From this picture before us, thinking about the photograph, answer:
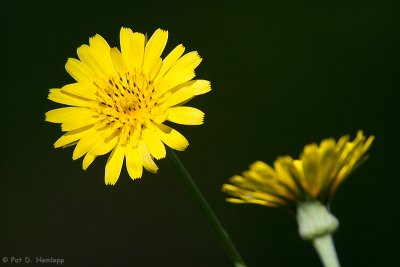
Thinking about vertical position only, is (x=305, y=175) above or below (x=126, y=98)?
below

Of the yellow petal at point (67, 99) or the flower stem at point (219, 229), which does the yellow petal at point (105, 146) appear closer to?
the yellow petal at point (67, 99)

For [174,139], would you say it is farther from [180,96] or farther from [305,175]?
[305,175]

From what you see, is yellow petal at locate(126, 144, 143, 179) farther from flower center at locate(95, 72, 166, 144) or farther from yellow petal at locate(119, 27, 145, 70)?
yellow petal at locate(119, 27, 145, 70)

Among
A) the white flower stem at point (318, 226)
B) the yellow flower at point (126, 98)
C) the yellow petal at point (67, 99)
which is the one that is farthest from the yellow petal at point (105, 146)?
the white flower stem at point (318, 226)

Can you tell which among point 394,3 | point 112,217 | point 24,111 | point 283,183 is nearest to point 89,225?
point 112,217

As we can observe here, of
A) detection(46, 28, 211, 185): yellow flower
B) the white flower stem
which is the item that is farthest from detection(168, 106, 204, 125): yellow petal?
the white flower stem

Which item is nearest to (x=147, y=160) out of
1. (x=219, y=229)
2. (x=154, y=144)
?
(x=154, y=144)

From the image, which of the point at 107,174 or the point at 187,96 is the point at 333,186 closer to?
the point at 187,96
